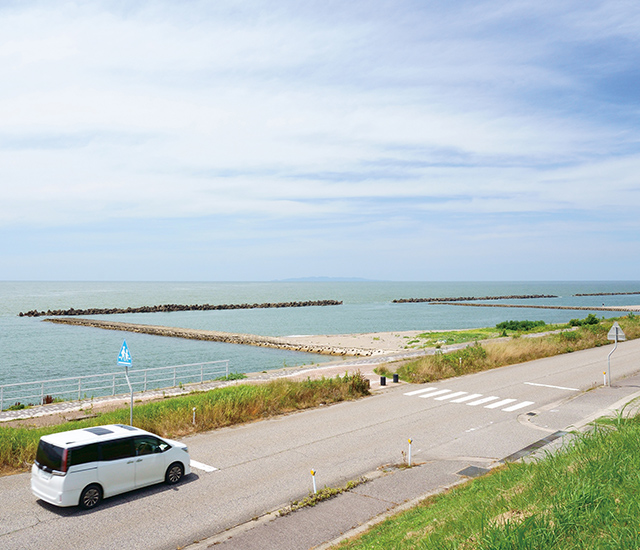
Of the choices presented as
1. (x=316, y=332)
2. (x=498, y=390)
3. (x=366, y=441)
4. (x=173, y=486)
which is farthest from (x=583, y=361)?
(x=316, y=332)

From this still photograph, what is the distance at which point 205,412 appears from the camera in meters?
17.8

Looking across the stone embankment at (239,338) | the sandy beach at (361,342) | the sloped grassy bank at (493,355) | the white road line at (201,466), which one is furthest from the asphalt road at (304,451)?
the sandy beach at (361,342)

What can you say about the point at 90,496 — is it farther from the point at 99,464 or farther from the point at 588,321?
the point at 588,321

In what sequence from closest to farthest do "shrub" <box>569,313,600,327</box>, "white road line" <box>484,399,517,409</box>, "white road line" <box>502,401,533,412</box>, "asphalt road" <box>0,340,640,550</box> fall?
"asphalt road" <box>0,340,640,550</box> → "white road line" <box>502,401,533,412</box> → "white road line" <box>484,399,517,409</box> → "shrub" <box>569,313,600,327</box>

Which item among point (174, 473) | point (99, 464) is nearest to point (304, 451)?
point (174, 473)

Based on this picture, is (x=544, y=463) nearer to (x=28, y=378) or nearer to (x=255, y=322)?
(x=28, y=378)

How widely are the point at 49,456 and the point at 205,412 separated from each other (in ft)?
23.5

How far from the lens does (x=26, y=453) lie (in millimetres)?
13930

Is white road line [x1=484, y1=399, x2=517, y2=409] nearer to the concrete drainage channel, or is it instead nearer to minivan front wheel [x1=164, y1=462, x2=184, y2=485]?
the concrete drainage channel

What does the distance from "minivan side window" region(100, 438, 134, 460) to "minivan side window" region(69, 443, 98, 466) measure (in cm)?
16

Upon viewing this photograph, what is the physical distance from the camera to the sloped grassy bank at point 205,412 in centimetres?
1409

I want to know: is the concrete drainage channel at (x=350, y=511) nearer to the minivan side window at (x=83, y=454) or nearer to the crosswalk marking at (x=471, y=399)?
the minivan side window at (x=83, y=454)

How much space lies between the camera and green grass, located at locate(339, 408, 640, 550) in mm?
5578

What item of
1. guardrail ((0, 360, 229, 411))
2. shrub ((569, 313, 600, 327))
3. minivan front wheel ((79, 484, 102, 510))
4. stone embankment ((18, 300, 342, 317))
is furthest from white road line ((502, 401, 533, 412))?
stone embankment ((18, 300, 342, 317))
